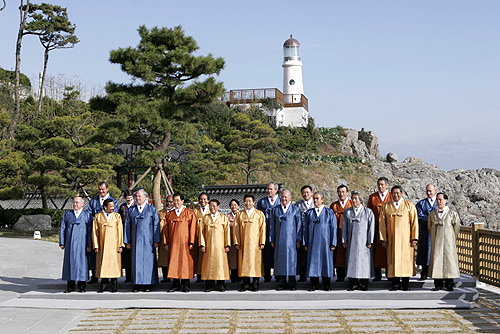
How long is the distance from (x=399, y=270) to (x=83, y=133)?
45.0 ft

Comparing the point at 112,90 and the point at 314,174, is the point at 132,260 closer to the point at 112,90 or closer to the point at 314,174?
the point at 112,90

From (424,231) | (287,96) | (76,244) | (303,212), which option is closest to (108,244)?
(76,244)

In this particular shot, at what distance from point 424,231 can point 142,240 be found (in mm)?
3971

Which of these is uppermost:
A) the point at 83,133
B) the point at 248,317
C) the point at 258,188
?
the point at 83,133

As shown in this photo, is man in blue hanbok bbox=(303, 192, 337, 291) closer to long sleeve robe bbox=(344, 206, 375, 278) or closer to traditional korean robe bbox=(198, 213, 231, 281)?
long sleeve robe bbox=(344, 206, 375, 278)

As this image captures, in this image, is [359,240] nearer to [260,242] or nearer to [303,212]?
[303,212]

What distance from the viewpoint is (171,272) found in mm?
7539

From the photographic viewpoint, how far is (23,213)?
18.8 metres

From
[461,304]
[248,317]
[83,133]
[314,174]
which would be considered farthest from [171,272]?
[314,174]

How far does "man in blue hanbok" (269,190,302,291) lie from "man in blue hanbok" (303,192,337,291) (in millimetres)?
139

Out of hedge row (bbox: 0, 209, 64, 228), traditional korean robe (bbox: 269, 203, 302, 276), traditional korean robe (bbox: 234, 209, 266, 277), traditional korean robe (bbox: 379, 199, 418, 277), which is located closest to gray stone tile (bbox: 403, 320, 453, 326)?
traditional korean robe (bbox: 379, 199, 418, 277)

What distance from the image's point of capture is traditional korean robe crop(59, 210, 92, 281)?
7652 mm

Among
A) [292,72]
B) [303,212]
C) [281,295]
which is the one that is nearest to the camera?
[281,295]

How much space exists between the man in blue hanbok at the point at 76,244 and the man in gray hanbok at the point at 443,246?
4653 mm
